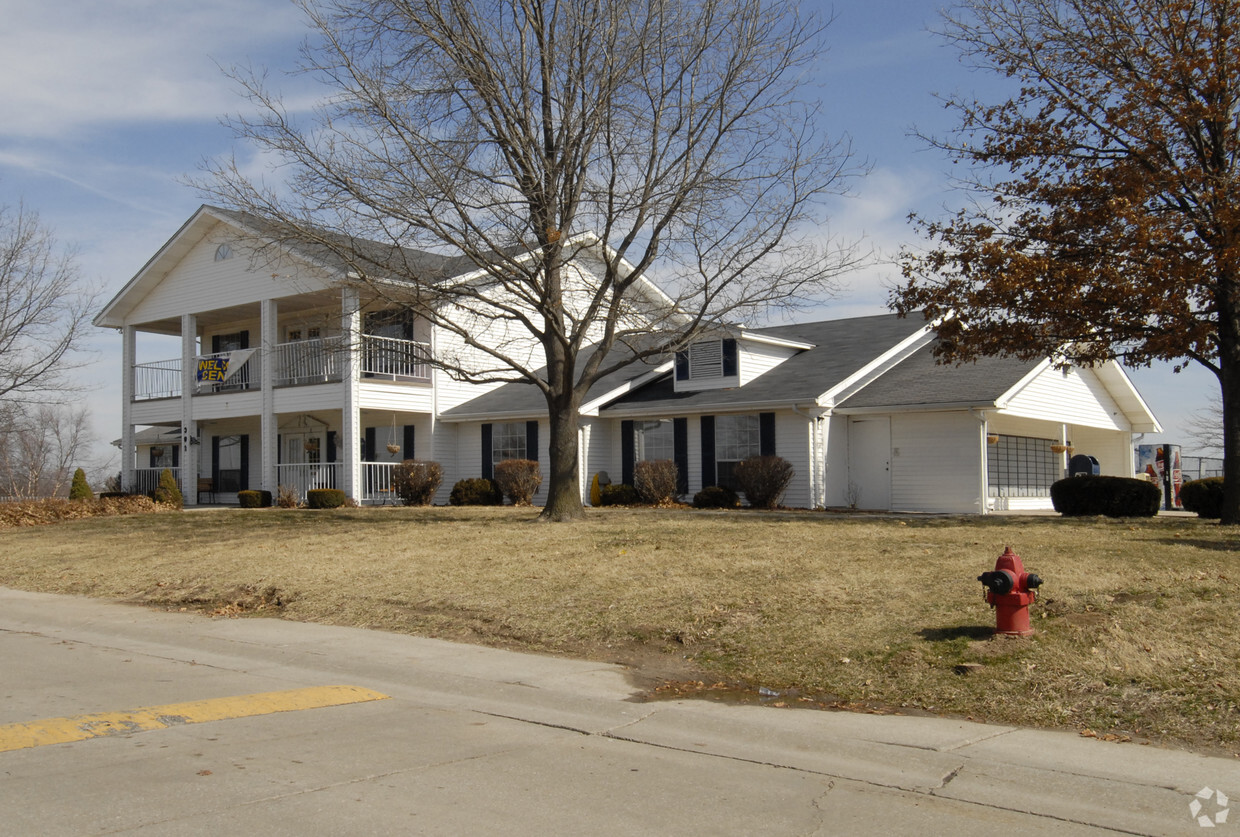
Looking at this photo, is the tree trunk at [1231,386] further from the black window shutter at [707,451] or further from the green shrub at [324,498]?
the green shrub at [324,498]

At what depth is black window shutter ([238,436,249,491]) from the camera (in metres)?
32.8

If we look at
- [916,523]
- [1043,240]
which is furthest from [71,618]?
[1043,240]

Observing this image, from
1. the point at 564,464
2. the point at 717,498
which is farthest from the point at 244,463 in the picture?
the point at 564,464

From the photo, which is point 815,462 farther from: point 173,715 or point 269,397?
point 173,715

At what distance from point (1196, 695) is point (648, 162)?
1281 cm

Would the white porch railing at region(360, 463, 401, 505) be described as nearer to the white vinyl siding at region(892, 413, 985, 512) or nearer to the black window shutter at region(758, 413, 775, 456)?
the black window shutter at region(758, 413, 775, 456)

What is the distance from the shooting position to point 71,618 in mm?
12047

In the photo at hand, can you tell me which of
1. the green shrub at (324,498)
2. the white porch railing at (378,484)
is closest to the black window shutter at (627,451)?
the white porch railing at (378,484)

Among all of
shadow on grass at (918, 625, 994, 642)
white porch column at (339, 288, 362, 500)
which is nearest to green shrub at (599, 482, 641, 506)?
white porch column at (339, 288, 362, 500)

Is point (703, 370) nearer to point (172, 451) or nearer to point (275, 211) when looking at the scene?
point (275, 211)

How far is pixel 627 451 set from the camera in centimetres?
2698

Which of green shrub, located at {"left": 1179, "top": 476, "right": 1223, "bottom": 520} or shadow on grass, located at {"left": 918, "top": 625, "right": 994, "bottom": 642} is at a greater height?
green shrub, located at {"left": 1179, "top": 476, "right": 1223, "bottom": 520}

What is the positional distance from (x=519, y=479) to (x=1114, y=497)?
43.7ft

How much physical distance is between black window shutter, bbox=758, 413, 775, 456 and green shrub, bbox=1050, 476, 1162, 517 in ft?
21.4
